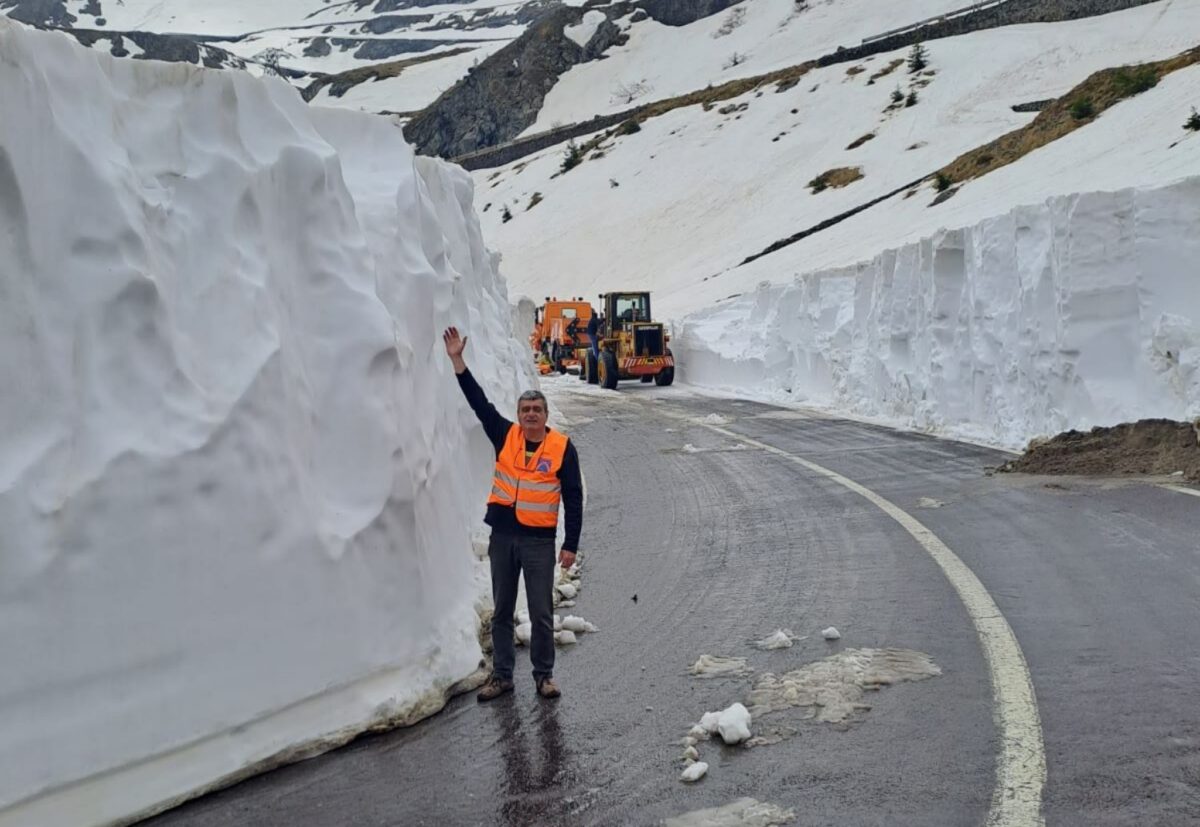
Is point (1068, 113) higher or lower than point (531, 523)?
higher

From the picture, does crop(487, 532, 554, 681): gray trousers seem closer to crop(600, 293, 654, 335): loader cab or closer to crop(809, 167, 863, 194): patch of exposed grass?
crop(600, 293, 654, 335): loader cab

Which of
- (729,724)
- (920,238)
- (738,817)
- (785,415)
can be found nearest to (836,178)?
(920,238)

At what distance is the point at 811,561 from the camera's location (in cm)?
780

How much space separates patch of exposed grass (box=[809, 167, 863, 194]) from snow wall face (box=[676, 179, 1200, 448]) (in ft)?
92.2

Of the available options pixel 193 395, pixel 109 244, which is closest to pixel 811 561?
pixel 193 395

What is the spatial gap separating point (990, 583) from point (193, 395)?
4.80 meters

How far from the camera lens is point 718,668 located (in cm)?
554

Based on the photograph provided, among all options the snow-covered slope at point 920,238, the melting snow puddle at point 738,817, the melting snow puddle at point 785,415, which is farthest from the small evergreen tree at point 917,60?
the melting snow puddle at point 738,817

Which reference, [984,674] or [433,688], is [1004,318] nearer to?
[984,674]

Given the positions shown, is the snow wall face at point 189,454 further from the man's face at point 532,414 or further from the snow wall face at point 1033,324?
the snow wall face at point 1033,324

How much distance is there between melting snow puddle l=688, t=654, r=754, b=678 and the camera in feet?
17.9

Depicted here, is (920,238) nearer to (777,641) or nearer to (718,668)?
(777,641)

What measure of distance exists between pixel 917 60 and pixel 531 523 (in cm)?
6212

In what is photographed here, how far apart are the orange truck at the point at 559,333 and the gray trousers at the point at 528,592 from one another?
28.1m
